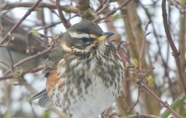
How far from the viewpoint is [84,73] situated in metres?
2.86

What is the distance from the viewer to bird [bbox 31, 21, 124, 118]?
2842 mm

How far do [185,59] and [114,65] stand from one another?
895mm

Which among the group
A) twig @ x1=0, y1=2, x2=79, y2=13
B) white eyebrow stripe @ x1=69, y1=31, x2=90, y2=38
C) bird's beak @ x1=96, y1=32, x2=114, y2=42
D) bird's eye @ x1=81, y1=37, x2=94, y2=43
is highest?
twig @ x1=0, y1=2, x2=79, y2=13

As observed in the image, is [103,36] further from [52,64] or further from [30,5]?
[30,5]

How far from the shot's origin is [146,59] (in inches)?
153

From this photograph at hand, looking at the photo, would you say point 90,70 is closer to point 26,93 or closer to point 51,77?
point 51,77

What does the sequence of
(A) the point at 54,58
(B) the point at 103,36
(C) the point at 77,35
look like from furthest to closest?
(A) the point at 54,58 → (C) the point at 77,35 → (B) the point at 103,36

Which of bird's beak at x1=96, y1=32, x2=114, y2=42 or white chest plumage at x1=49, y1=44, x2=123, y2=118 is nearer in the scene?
bird's beak at x1=96, y1=32, x2=114, y2=42

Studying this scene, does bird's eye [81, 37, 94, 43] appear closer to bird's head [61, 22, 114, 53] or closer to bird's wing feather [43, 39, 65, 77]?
bird's head [61, 22, 114, 53]

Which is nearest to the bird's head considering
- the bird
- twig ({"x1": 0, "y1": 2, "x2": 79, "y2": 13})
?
the bird

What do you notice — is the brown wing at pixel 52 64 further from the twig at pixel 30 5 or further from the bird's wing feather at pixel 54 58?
the twig at pixel 30 5

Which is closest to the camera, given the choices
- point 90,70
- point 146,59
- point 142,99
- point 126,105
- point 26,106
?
point 90,70

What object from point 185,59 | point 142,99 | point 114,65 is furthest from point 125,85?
point 114,65

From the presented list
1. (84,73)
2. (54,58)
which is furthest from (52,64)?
(84,73)
